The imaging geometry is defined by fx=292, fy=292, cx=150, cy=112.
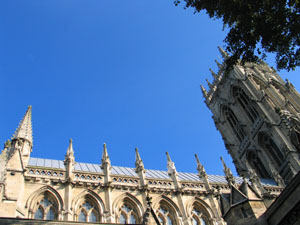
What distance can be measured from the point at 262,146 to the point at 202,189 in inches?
581

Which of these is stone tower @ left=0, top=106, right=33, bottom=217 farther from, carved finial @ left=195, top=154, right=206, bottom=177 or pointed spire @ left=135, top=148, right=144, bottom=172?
carved finial @ left=195, top=154, right=206, bottom=177

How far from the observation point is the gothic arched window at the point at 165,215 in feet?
64.3

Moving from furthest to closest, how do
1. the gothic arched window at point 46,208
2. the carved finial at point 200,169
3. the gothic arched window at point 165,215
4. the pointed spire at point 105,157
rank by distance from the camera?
the carved finial at point 200,169 → the pointed spire at point 105,157 → the gothic arched window at point 165,215 → the gothic arched window at point 46,208

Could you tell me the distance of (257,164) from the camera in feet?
114

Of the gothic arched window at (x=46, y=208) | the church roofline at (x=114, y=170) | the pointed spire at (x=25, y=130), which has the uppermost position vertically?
the pointed spire at (x=25, y=130)

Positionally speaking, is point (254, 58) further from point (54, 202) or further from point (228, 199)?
point (54, 202)

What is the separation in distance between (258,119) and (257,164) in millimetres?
5396

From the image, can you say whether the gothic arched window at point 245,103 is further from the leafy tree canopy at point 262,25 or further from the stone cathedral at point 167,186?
the leafy tree canopy at point 262,25

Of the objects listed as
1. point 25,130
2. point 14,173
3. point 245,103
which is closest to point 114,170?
point 25,130

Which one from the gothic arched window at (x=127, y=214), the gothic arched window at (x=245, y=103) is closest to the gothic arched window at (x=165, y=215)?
the gothic arched window at (x=127, y=214)

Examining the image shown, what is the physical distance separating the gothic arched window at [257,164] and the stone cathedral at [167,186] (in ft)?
0.39

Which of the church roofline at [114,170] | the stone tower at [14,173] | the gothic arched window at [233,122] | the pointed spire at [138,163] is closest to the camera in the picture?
the stone tower at [14,173]

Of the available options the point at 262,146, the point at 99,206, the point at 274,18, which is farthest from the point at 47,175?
the point at 262,146

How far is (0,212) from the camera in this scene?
14242 millimetres
